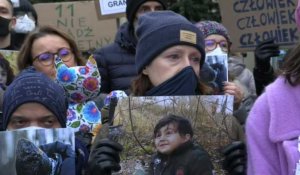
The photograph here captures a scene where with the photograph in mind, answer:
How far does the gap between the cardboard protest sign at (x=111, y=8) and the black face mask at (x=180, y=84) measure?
374 centimetres

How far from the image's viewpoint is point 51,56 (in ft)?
10.9

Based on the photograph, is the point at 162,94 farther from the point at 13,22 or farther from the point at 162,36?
the point at 13,22

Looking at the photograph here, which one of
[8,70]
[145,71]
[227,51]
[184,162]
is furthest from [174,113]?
[227,51]

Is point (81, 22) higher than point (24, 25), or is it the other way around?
point (81, 22)

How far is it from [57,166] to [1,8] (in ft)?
7.40

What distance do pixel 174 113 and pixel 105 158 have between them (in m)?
0.28

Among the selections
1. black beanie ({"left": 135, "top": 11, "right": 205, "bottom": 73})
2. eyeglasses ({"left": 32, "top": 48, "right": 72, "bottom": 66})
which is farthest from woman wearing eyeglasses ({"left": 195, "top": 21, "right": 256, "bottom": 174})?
eyeglasses ({"left": 32, "top": 48, "right": 72, "bottom": 66})

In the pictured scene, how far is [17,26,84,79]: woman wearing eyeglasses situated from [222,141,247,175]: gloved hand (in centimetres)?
130

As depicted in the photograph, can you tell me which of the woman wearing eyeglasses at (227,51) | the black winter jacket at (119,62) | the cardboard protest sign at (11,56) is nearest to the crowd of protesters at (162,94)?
the cardboard protest sign at (11,56)

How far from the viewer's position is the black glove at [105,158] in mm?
2209

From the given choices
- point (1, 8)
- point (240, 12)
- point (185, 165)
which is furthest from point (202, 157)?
point (240, 12)

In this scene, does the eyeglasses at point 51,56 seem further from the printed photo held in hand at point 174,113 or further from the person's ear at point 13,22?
the printed photo held in hand at point 174,113

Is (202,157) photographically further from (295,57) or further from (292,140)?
(295,57)

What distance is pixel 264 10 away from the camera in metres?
4.62
